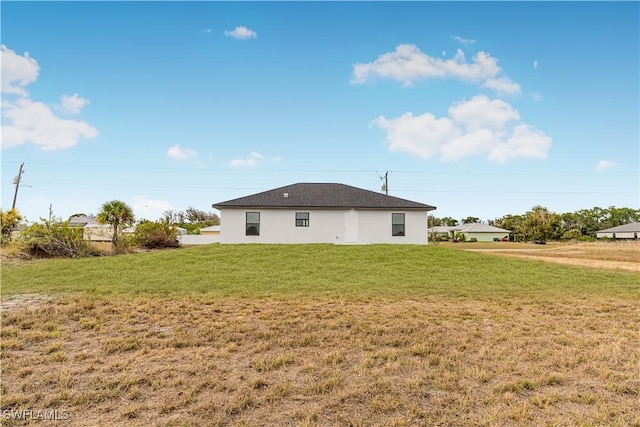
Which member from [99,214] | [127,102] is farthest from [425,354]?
[99,214]

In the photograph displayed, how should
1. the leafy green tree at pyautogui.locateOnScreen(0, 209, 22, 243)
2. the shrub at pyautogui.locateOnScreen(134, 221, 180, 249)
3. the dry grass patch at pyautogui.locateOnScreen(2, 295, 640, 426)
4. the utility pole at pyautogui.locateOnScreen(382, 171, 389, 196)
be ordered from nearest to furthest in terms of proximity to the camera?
the dry grass patch at pyautogui.locateOnScreen(2, 295, 640, 426) → the leafy green tree at pyautogui.locateOnScreen(0, 209, 22, 243) → the shrub at pyautogui.locateOnScreen(134, 221, 180, 249) → the utility pole at pyautogui.locateOnScreen(382, 171, 389, 196)

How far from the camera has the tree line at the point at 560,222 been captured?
49125mm

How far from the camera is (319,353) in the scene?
4.09 metres

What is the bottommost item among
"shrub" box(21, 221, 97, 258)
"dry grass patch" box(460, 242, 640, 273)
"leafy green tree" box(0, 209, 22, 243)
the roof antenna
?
"dry grass patch" box(460, 242, 640, 273)

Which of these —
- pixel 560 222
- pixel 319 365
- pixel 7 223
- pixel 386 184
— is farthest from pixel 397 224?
pixel 560 222

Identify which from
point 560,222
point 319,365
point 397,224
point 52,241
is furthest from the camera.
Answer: point 560,222

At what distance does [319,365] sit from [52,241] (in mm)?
19080

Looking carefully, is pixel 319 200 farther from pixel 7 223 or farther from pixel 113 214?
pixel 7 223

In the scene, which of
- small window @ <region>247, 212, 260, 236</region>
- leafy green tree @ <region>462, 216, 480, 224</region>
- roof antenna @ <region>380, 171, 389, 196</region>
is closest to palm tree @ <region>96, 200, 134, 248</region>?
small window @ <region>247, 212, 260, 236</region>

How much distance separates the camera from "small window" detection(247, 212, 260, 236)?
1870cm

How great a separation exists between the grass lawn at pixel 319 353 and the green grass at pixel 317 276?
142 mm

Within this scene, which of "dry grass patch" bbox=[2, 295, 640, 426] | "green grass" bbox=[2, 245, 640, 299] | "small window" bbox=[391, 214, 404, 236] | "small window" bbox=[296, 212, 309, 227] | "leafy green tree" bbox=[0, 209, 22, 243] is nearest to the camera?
"dry grass patch" bbox=[2, 295, 640, 426]

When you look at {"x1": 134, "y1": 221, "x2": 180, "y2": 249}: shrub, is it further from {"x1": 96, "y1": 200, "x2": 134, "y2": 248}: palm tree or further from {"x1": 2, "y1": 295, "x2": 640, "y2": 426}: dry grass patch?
{"x1": 2, "y1": 295, "x2": 640, "y2": 426}: dry grass patch

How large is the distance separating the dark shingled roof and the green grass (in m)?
3.73
